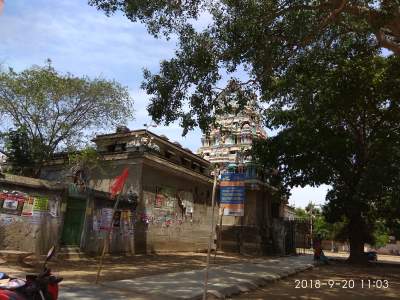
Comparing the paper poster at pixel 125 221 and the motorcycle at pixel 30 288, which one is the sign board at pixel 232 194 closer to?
the motorcycle at pixel 30 288

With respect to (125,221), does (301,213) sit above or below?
above

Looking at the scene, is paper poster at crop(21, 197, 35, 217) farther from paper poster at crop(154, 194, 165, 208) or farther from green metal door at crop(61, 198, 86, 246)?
paper poster at crop(154, 194, 165, 208)

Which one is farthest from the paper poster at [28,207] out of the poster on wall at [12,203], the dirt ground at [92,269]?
the dirt ground at [92,269]

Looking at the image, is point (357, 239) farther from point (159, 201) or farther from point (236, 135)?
point (236, 135)

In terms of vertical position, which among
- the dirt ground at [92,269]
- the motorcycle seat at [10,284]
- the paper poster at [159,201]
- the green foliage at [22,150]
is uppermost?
the green foliage at [22,150]

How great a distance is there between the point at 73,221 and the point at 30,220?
2299 mm

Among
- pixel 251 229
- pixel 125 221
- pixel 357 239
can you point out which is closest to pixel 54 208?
pixel 125 221

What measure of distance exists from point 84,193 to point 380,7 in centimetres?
1248

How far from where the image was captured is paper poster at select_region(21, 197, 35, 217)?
48.1ft

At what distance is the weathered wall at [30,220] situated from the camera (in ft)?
46.3

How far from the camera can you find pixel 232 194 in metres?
10.1

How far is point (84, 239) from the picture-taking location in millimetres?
17391

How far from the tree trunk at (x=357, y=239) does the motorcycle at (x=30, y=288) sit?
23665 millimetres

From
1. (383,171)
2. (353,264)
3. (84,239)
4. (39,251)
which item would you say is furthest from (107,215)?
(353,264)
